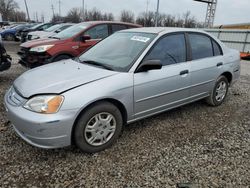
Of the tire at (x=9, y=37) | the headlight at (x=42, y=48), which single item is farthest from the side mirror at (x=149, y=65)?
the tire at (x=9, y=37)

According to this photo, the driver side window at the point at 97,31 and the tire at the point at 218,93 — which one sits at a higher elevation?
the driver side window at the point at 97,31

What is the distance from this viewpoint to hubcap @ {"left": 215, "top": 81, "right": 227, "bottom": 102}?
451 centimetres

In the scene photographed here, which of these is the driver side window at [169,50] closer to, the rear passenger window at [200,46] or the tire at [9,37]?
the rear passenger window at [200,46]

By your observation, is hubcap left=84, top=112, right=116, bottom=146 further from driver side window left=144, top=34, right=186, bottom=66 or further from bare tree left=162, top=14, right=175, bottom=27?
bare tree left=162, top=14, right=175, bottom=27

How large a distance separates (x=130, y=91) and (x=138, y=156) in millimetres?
868

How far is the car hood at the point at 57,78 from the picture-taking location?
2643mm

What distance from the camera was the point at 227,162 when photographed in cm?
279

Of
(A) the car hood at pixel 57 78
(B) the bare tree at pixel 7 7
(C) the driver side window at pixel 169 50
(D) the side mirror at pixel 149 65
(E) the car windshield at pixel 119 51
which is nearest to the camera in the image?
(A) the car hood at pixel 57 78

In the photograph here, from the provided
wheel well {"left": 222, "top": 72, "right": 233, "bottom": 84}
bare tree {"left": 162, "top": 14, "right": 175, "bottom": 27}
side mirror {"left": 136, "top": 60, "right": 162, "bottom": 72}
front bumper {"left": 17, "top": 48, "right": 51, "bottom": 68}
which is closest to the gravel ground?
side mirror {"left": 136, "top": 60, "right": 162, "bottom": 72}

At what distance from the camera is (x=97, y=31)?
6707mm

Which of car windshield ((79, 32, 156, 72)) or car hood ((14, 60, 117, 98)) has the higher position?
car windshield ((79, 32, 156, 72))

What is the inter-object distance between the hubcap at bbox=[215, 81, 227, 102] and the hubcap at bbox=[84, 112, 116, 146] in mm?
2607

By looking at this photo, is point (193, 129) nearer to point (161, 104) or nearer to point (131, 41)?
point (161, 104)

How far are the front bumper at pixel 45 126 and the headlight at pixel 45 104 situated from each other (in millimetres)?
48
